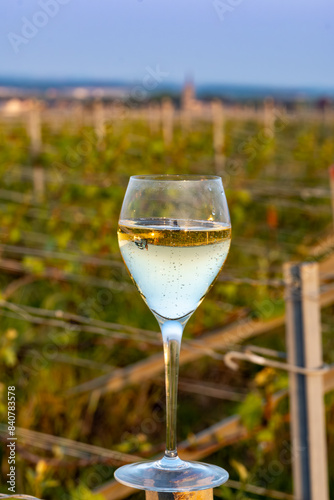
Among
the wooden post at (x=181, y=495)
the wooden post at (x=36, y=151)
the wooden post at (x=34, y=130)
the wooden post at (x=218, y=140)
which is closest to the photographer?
the wooden post at (x=181, y=495)

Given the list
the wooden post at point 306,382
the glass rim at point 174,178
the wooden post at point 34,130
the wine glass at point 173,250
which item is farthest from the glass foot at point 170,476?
the wooden post at point 34,130

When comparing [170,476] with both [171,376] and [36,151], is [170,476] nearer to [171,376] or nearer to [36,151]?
[171,376]

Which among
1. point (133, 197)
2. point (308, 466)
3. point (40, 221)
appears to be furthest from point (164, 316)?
point (40, 221)

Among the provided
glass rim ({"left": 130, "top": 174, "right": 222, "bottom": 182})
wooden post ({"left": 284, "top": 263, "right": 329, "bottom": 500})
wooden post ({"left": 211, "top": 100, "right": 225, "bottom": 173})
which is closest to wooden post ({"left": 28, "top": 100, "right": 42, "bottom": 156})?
wooden post ({"left": 211, "top": 100, "right": 225, "bottom": 173})

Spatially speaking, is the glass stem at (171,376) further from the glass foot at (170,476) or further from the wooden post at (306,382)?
the wooden post at (306,382)

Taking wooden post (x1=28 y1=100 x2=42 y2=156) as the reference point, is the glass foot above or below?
below

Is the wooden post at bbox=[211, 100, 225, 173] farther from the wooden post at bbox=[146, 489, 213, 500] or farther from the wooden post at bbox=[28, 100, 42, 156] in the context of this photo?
the wooden post at bbox=[146, 489, 213, 500]

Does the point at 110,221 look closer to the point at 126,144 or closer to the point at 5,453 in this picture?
the point at 126,144
